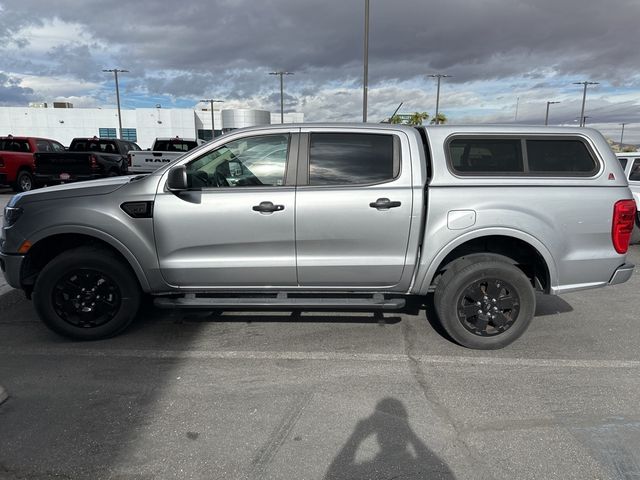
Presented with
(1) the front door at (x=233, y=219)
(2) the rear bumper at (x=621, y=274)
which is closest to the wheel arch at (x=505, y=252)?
(2) the rear bumper at (x=621, y=274)

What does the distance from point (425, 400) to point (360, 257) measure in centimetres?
128

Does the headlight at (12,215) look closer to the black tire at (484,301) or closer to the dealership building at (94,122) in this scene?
the black tire at (484,301)

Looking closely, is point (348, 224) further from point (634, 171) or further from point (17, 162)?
point (17, 162)

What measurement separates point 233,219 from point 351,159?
1140 millimetres

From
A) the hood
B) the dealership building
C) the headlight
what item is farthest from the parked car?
the dealership building

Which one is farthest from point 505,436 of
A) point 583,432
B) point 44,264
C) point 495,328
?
point 44,264

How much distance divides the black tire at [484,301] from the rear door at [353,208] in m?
0.46

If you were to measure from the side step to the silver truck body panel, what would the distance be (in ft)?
0.49

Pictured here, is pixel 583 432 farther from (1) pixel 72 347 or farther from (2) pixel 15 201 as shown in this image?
(2) pixel 15 201

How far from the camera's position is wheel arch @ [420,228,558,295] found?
392 centimetres

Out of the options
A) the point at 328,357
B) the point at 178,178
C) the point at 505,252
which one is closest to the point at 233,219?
the point at 178,178

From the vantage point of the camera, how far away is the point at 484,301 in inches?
161

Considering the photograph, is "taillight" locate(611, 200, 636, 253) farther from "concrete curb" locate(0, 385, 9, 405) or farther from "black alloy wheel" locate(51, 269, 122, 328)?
"concrete curb" locate(0, 385, 9, 405)

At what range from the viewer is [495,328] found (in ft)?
13.7
